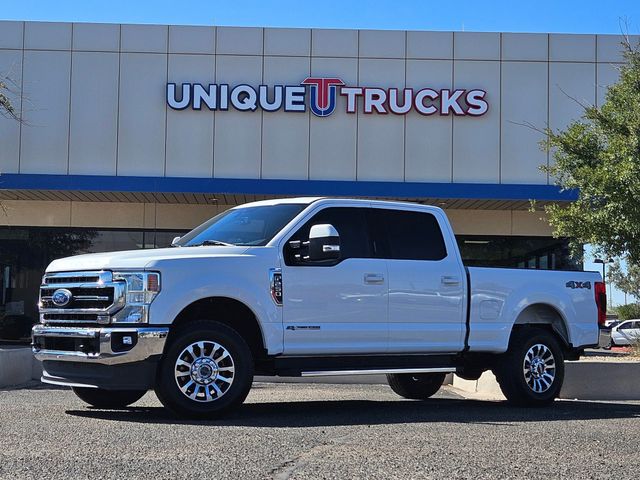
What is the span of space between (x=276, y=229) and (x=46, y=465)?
3725mm

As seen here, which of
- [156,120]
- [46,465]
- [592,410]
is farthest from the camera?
[156,120]

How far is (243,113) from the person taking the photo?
71.4 ft

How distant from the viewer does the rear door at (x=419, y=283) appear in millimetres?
8836

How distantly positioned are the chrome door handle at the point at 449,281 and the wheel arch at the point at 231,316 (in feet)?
7.14

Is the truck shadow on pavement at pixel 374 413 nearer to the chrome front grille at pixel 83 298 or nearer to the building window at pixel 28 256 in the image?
the chrome front grille at pixel 83 298

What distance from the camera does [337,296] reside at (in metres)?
8.45

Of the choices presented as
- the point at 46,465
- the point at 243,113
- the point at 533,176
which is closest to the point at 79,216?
the point at 243,113

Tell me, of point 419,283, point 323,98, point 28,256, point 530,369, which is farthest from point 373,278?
point 28,256

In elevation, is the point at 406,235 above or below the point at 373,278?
above

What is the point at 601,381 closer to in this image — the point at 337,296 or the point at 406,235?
the point at 406,235

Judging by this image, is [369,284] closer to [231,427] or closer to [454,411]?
[454,411]

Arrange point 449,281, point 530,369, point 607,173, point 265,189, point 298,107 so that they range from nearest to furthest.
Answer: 1. point 449,281
2. point 530,369
3. point 607,173
4. point 265,189
5. point 298,107

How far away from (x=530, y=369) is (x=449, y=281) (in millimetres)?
1532

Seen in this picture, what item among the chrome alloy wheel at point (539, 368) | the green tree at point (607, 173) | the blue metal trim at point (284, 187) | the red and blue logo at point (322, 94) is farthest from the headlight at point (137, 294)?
the red and blue logo at point (322, 94)
